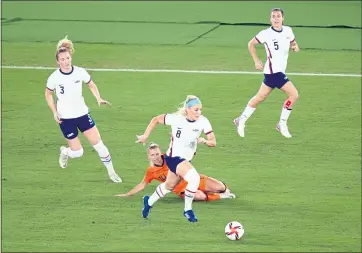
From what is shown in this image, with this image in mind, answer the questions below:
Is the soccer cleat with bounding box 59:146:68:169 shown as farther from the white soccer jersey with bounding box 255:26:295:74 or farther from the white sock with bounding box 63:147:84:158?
the white soccer jersey with bounding box 255:26:295:74

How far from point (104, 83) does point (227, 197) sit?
9022mm

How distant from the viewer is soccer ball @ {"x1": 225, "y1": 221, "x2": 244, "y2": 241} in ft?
53.1

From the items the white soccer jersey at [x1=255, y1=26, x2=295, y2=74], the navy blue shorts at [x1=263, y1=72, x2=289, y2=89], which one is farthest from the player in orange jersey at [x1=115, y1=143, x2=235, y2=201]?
the white soccer jersey at [x1=255, y1=26, x2=295, y2=74]

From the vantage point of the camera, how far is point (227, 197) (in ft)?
59.8

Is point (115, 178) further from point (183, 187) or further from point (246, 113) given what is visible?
point (246, 113)

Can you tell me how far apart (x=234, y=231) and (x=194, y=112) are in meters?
2.08

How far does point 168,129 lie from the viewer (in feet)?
75.2

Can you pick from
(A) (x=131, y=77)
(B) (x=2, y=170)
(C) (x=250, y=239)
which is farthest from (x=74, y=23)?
(C) (x=250, y=239)

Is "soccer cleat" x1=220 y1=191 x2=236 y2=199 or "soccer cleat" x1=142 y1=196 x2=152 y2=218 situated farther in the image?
"soccer cleat" x1=220 y1=191 x2=236 y2=199

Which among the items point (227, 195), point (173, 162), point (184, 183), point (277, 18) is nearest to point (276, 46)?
point (277, 18)

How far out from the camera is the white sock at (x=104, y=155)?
19.1 meters

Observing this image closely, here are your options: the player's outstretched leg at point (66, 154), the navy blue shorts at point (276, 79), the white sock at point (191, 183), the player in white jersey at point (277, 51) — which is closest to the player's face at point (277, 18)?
the player in white jersey at point (277, 51)

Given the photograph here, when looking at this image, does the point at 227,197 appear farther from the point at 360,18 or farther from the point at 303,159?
the point at 360,18

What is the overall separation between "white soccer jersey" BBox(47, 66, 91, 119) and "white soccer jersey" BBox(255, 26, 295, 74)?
4587mm
